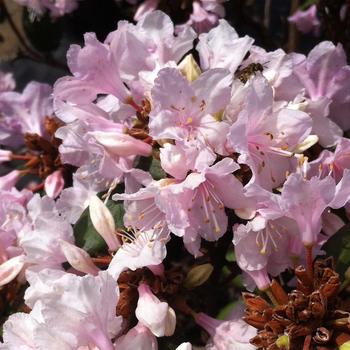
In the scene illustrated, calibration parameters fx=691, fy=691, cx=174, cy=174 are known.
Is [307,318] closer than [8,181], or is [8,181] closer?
[307,318]

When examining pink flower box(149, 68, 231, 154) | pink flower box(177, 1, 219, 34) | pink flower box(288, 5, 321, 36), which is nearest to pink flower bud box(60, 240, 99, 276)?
pink flower box(149, 68, 231, 154)

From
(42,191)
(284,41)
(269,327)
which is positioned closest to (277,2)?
(284,41)

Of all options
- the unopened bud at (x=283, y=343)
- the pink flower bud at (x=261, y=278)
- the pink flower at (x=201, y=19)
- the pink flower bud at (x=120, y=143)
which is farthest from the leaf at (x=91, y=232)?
the pink flower at (x=201, y=19)

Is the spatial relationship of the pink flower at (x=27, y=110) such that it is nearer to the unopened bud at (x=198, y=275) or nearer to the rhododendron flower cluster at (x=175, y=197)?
the rhododendron flower cluster at (x=175, y=197)

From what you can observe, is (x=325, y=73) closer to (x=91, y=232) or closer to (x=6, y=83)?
(x=91, y=232)

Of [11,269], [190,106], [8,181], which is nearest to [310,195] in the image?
[190,106]

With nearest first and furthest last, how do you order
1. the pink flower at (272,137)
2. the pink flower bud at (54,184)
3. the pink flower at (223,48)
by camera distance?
the pink flower at (272,137)
the pink flower at (223,48)
the pink flower bud at (54,184)

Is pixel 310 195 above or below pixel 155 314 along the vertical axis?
above
